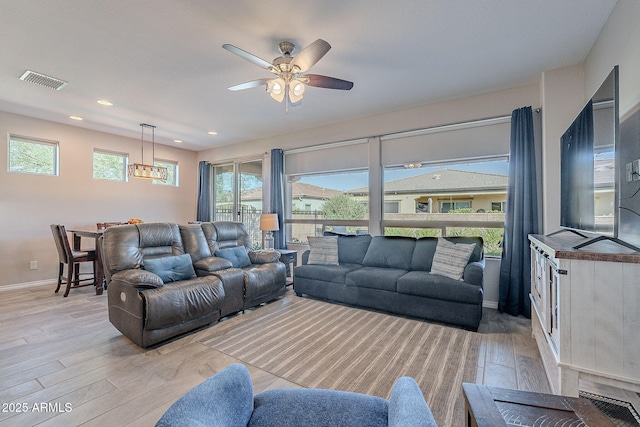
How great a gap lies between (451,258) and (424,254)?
42cm

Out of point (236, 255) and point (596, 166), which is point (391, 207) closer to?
point (236, 255)

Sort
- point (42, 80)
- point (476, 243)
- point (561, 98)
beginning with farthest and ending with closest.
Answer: point (476, 243) < point (42, 80) < point (561, 98)

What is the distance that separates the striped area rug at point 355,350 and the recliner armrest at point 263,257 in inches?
26.9

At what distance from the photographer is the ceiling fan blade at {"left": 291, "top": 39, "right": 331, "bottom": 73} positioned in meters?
2.12

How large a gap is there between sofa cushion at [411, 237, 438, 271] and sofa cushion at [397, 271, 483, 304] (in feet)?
0.90

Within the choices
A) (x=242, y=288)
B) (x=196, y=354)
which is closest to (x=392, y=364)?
(x=196, y=354)

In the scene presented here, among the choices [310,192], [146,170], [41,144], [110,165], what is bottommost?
[310,192]

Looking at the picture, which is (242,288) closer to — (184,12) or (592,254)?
(184,12)

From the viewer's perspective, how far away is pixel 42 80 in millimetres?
3301

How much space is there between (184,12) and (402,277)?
327cm

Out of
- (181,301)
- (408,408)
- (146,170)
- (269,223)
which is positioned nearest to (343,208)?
(269,223)

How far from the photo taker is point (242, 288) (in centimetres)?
343

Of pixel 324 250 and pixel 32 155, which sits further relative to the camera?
pixel 32 155

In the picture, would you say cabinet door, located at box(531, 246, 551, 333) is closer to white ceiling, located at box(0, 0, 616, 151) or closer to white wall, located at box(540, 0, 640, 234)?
white wall, located at box(540, 0, 640, 234)
